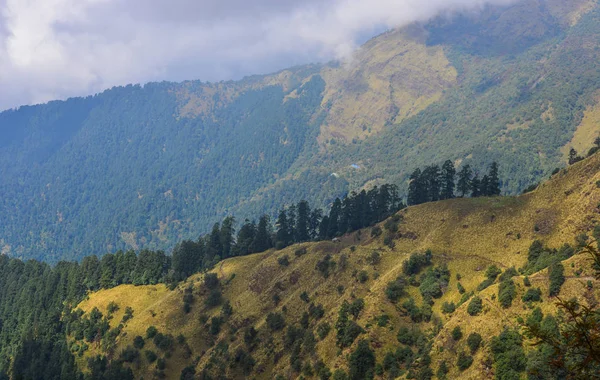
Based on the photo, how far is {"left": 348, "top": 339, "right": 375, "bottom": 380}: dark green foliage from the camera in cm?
8194

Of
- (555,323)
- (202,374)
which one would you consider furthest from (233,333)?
(555,323)

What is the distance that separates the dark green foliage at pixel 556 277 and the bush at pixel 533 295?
5.13 feet

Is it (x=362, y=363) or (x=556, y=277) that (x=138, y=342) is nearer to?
(x=362, y=363)

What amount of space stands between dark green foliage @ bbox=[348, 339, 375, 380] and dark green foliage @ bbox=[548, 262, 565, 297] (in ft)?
99.0

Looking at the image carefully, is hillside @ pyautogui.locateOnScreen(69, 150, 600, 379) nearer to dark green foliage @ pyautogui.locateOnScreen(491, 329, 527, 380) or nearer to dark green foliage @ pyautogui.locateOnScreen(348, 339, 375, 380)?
dark green foliage @ pyautogui.locateOnScreen(491, 329, 527, 380)

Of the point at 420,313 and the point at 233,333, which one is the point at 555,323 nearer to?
the point at 420,313

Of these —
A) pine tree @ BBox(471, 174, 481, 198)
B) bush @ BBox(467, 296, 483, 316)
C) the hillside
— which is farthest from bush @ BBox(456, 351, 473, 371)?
pine tree @ BBox(471, 174, 481, 198)

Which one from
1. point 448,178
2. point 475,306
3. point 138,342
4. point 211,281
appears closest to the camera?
point 475,306

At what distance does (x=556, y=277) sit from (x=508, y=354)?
16284mm

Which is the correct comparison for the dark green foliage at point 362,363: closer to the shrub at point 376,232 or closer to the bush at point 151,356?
the shrub at point 376,232

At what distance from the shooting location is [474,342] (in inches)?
2876

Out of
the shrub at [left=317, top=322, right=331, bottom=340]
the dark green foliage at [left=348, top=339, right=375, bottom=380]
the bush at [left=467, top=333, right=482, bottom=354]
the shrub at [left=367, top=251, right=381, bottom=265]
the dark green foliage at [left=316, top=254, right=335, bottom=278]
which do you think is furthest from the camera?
the dark green foliage at [left=316, top=254, right=335, bottom=278]

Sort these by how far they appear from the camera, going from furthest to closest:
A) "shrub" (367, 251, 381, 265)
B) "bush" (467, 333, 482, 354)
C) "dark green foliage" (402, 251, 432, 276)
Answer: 1. "shrub" (367, 251, 381, 265)
2. "dark green foliage" (402, 251, 432, 276)
3. "bush" (467, 333, 482, 354)

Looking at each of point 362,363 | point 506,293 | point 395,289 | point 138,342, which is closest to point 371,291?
point 395,289
